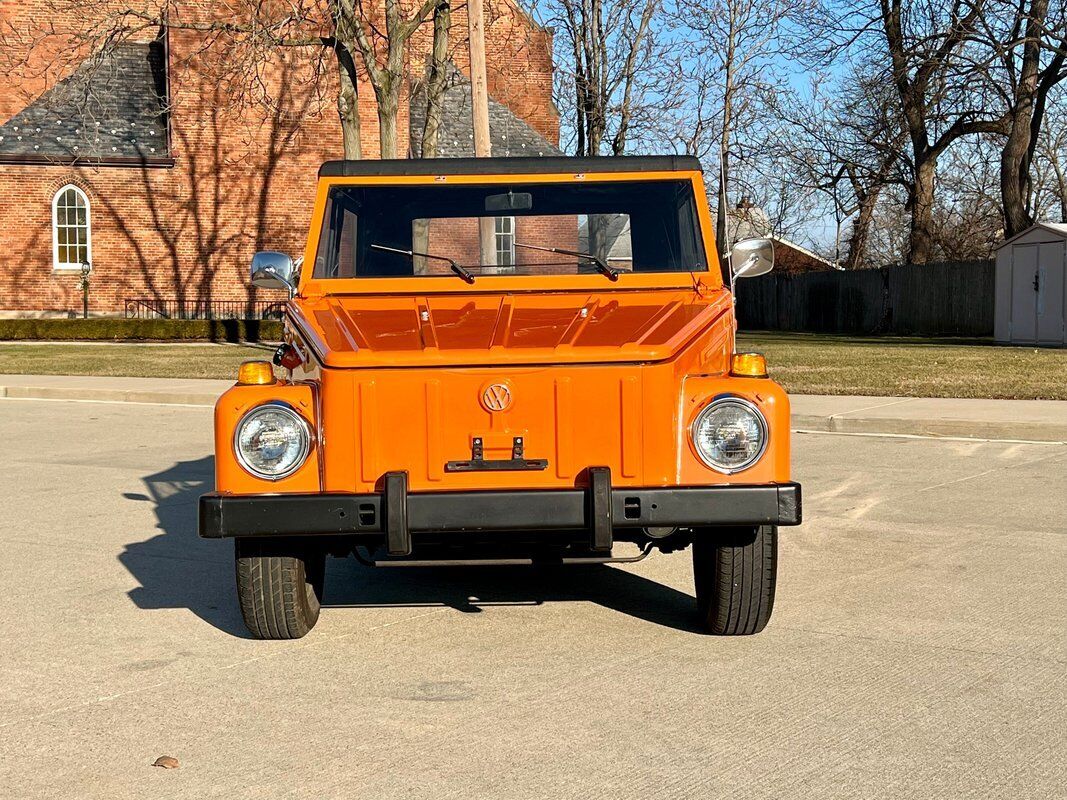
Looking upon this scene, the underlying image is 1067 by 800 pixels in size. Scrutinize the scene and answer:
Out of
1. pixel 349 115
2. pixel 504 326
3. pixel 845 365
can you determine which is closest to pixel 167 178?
pixel 349 115

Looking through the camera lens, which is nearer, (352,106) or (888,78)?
(352,106)

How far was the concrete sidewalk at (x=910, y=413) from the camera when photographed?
549 inches

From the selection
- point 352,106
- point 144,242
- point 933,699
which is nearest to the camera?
point 933,699

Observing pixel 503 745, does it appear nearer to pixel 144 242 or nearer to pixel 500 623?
pixel 500 623

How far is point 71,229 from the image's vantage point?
1663 inches

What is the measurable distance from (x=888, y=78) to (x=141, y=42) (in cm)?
2508

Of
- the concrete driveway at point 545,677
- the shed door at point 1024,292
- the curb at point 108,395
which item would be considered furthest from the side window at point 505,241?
the shed door at point 1024,292

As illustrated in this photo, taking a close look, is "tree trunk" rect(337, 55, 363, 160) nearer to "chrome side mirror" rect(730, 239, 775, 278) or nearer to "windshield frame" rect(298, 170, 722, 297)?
"windshield frame" rect(298, 170, 722, 297)

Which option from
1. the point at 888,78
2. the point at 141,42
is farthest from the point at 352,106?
the point at 141,42

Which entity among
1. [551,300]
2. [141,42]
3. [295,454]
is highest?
[141,42]

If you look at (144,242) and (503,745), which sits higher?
(144,242)

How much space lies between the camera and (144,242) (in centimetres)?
4256

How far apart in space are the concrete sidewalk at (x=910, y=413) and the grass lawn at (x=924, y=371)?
3.18 ft

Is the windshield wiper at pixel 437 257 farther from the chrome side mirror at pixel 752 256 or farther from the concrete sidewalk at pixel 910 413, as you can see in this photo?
the concrete sidewalk at pixel 910 413
